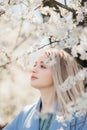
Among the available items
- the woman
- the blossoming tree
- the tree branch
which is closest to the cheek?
the woman

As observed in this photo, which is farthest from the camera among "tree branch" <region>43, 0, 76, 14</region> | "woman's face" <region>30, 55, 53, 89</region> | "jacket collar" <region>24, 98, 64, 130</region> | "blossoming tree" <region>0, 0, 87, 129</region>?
"tree branch" <region>43, 0, 76, 14</region>

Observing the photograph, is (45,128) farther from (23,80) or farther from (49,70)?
(23,80)

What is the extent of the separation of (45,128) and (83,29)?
1.23 m

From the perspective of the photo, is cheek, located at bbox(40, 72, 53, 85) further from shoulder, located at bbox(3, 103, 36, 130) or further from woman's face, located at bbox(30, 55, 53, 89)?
shoulder, located at bbox(3, 103, 36, 130)

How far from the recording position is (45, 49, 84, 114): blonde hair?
307 cm

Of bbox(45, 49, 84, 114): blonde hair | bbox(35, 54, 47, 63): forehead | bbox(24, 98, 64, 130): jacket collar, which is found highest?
bbox(35, 54, 47, 63): forehead

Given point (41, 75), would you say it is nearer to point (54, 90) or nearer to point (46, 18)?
point (54, 90)

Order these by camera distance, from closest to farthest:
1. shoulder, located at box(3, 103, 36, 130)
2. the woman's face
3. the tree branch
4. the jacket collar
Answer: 1. the woman's face
2. the jacket collar
3. shoulder, located at box(3, 103, 36, 130)
4. the tree branch

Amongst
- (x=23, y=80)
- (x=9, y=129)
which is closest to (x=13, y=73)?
(x=23, y=80)

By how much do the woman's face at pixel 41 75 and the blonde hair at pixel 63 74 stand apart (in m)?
0.03

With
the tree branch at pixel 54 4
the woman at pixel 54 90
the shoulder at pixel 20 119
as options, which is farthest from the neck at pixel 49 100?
the tree branch at pixel 54 4

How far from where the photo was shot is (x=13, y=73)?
32.4 ft

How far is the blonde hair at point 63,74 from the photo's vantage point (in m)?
3.07

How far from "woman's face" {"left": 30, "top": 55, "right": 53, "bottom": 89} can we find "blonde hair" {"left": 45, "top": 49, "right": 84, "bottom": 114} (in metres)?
0.03
